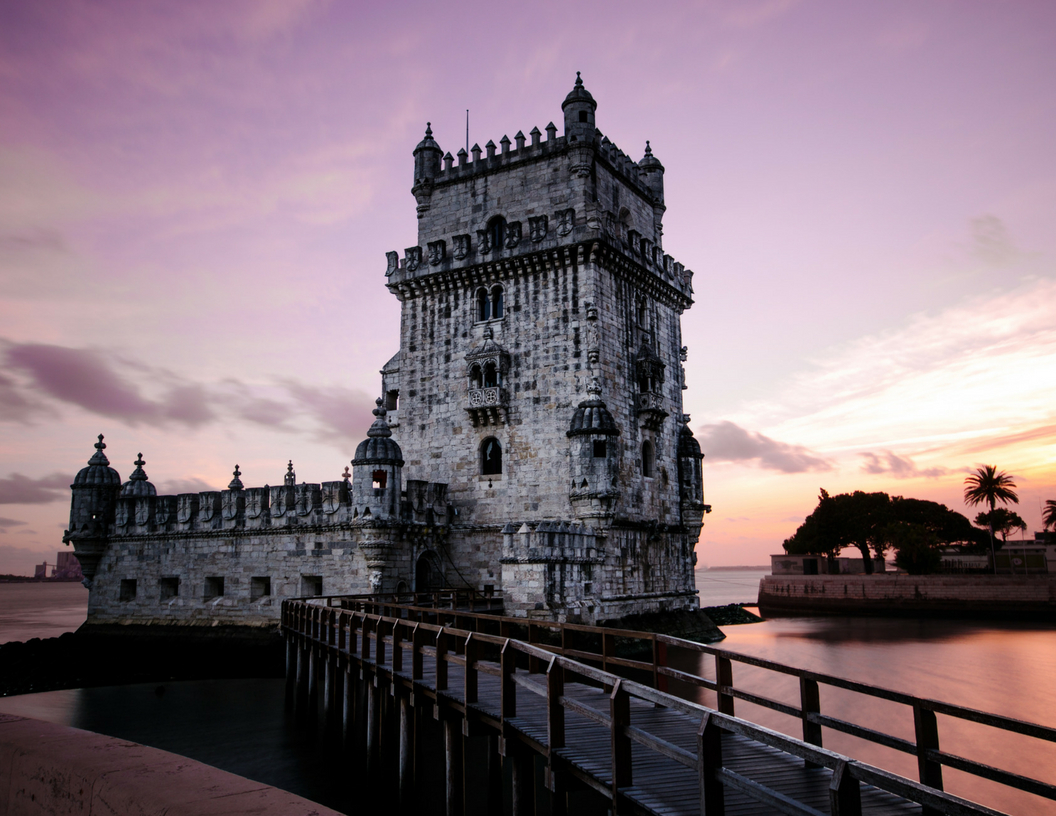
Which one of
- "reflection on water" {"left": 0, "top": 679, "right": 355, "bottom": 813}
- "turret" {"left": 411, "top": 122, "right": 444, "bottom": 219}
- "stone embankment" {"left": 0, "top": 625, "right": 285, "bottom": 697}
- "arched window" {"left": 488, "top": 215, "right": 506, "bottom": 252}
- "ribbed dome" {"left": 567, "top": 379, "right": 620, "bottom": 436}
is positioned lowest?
"reflection on water" {"left": 0, "top": 679, "right": 355, "bottom": 813}

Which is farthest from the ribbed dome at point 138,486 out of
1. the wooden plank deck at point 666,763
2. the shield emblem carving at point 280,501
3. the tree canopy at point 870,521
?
the tree canopy at point 870,521

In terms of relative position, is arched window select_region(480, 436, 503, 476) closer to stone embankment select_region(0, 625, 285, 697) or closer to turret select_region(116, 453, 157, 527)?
stone embankment select_region(0, 625, 285, 697)

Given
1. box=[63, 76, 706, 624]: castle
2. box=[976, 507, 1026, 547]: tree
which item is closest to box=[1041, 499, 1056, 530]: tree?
box=[976, 507, 1026, 547]: tree

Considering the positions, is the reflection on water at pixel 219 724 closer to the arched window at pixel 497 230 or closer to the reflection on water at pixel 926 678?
the reflection on water at pixel 926 678

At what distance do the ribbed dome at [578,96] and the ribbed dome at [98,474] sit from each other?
24774 mm

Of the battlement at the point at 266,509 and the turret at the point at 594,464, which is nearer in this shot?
→ the turret at the point at 594,464

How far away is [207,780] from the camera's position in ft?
14.8

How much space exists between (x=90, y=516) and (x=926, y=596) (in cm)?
4938

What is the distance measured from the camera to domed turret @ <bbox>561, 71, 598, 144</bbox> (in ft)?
99.1

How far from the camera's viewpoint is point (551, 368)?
29.0 m

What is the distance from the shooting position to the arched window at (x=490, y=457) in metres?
29.7

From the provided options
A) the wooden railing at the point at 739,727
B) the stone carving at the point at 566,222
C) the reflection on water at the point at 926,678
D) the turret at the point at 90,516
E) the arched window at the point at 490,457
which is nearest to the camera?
the wooden railing at the point at 739,727

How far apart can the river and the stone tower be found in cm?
655

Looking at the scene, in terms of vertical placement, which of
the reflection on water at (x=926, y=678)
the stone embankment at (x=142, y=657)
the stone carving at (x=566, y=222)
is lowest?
the reflection on water at (x=926, y=678)
